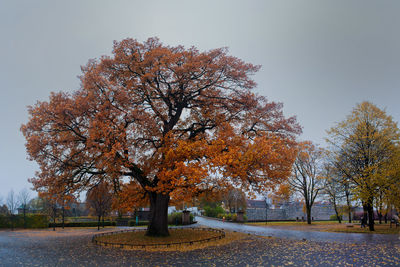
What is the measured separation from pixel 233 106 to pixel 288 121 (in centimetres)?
400

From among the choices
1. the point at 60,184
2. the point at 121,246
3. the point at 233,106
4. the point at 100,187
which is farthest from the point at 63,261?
the point at 233,106

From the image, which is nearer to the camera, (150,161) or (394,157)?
(150,161)

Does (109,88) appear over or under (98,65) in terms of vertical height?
under

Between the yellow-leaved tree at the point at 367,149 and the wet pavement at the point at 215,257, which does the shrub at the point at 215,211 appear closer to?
the yellow-leaved tree at the point at 367,149

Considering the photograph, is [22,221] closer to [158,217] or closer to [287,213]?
[158,217]

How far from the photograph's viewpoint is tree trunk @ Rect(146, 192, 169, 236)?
1859 centimetres

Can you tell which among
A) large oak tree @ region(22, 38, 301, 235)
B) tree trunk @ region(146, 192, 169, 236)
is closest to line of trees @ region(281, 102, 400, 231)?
large oak tree @ region(22, 38, 301, 235)

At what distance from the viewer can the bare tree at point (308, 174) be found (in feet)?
122

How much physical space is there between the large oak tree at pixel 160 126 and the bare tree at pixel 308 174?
65.6 feet

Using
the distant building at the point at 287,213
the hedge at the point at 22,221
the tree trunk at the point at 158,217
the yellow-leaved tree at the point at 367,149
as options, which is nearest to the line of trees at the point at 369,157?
the yellow-leaved tree at the point at 367,149

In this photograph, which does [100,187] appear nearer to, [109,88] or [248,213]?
[109,88]

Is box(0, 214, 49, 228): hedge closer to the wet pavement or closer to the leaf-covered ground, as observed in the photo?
the wet pavement

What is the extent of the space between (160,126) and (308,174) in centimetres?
2553

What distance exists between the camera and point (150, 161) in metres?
18.9
